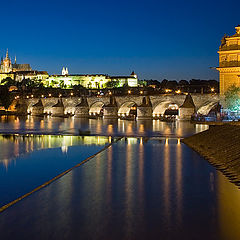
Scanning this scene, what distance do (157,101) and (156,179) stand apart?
5086 cm

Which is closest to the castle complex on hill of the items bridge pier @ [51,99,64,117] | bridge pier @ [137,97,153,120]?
bridge pier @ [51,99,64,117]

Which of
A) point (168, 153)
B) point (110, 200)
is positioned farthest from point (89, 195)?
point (168, 153)

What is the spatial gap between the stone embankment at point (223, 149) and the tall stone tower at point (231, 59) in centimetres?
1691

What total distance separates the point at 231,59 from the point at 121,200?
3209cm

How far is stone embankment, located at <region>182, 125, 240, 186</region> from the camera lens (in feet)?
48.4

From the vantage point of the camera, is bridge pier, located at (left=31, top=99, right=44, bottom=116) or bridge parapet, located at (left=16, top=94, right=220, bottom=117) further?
bridge pier, located at (left=31, top=99, right=44, bottom=116)

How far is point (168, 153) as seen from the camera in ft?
68.0

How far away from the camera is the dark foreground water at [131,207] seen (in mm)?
8453

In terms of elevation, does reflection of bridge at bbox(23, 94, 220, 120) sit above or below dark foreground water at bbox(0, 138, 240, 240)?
above

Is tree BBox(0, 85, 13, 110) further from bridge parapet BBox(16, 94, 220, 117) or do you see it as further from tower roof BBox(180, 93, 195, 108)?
tower roof BBox(180, 93, 195, 108)

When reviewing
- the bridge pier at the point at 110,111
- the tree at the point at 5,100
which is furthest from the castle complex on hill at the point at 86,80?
the bridge pier at the point at 110,111

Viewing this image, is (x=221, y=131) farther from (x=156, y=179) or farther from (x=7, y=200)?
(x=7, y=200)

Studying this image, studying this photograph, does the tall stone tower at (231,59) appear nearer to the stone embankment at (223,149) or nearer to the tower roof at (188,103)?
the tower roof at (188,103)

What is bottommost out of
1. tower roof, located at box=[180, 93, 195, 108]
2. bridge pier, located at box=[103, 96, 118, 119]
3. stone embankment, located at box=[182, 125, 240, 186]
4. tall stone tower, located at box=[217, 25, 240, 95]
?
stone embankment, located at box=[182, 125, 240, 186]
